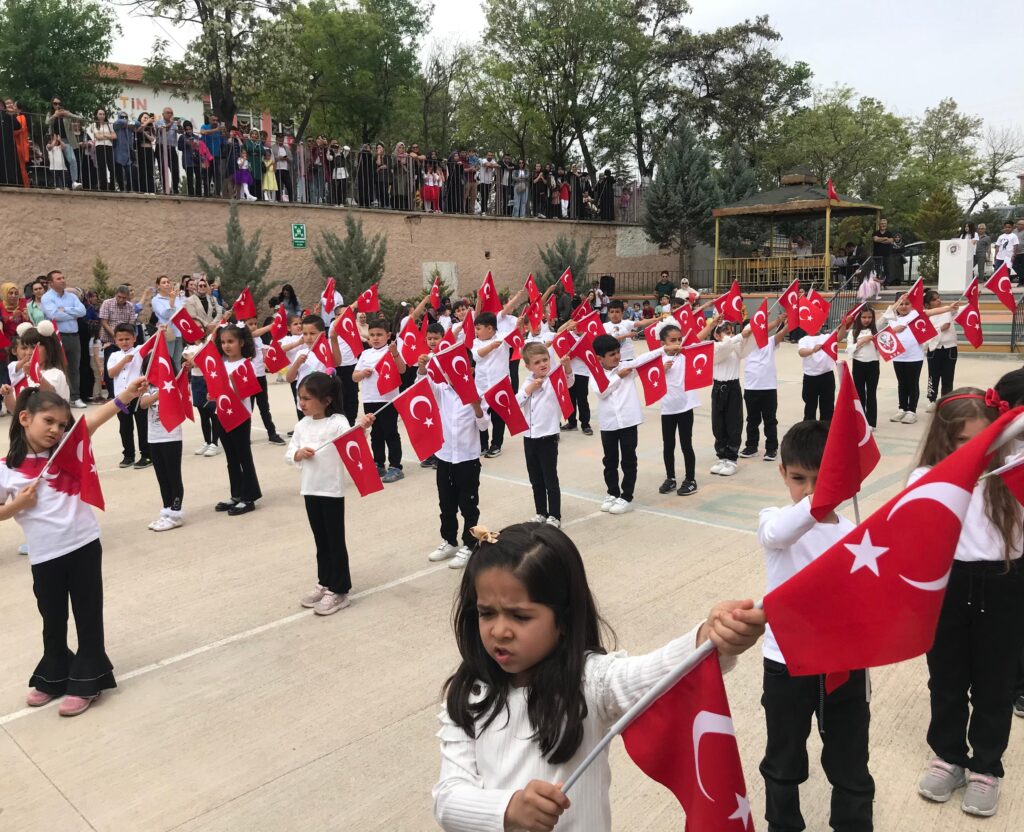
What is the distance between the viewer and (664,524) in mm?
7223

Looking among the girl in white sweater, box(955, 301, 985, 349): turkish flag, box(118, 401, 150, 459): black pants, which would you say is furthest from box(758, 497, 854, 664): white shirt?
box(955, 301, 985, 349): turkish flag

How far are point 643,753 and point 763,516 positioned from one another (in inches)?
51.5

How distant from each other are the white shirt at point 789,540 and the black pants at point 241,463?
19.1ft

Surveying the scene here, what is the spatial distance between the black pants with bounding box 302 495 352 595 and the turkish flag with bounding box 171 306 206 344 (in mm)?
4367

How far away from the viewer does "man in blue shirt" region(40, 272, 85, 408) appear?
1312cm

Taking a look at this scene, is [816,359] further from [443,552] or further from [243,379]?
[243,379]

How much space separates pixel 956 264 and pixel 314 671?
2343 cm

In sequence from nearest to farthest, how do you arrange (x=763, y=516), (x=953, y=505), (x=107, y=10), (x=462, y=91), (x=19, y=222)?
(x=953, y=505) < (x=763, y=516) < (x=19, y=222) < (x=107, y=10) < (x=462, y=91)

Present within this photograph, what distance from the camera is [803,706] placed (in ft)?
9.30

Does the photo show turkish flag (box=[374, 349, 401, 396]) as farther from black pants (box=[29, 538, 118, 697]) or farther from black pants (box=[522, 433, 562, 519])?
black pants (box=[29, 538, 118, 697])

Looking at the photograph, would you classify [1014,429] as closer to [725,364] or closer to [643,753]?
[643,753]

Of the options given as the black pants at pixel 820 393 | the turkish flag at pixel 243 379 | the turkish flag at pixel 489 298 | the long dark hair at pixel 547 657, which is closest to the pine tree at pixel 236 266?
the turkish flag at pixel 489 298

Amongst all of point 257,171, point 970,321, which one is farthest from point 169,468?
point 257,171

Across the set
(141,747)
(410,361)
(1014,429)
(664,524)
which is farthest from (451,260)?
(1014,429)
